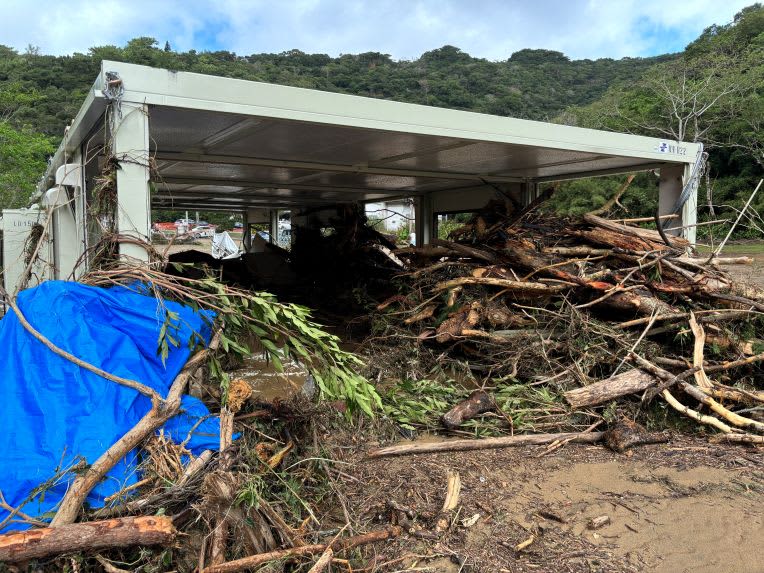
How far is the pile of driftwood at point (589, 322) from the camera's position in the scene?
536 centimetres

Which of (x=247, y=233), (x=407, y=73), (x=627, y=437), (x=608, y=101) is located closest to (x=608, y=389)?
(x=627, y=437)

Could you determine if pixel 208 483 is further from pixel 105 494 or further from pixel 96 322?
pixel 96 322

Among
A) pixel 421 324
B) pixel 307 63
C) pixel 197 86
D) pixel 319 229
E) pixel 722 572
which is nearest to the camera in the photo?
pixel 722 572

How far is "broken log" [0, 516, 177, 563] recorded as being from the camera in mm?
2348

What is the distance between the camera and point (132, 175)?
4.04 m

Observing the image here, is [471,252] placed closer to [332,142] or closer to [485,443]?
[332,142]

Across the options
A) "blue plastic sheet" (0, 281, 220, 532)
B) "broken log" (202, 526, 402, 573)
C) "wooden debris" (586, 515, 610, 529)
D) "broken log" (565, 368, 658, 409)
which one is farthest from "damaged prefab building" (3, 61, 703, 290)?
"wooden debris" (586, 515, 610, 529)

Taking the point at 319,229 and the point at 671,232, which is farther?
the point at 319,229

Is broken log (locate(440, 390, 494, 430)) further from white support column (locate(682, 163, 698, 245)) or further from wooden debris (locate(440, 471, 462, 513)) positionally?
white support column (locate(682, 163, 698, 245))

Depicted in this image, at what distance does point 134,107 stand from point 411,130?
2.57 m

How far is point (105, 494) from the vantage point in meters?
2.71

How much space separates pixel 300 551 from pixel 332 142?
15.0 ft

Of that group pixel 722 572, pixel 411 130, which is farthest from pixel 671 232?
pixel 722 572

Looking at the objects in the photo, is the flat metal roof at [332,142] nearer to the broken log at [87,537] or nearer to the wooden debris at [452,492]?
the broken log at [87,537]
